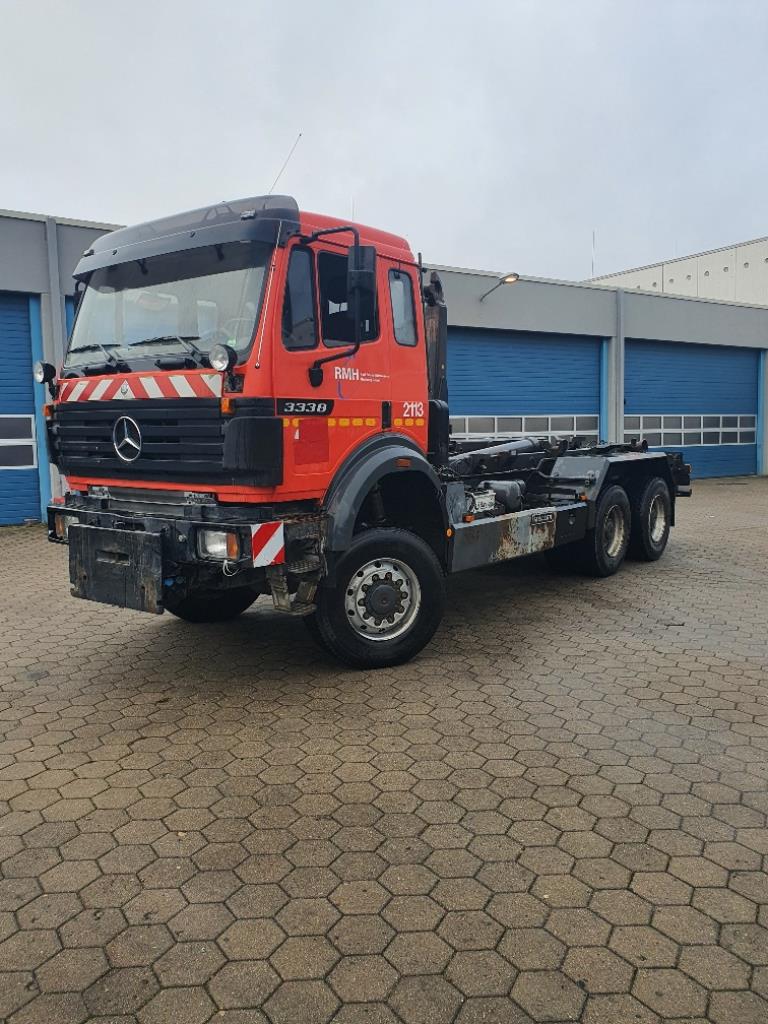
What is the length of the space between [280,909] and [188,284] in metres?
3.68

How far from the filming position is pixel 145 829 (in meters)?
3.53

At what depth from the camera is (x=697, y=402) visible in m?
21.6

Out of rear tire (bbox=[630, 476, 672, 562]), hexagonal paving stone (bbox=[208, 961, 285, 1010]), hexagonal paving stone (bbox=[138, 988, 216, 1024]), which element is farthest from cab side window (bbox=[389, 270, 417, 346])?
rear tire (bbox=[630, 476, 672, 562])

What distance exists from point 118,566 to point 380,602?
1.72 metres

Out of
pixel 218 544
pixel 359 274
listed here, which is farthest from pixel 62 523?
pixel 359 274

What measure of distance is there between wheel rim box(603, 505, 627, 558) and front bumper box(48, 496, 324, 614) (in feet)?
15.2

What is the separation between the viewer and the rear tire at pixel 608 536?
8484 mm

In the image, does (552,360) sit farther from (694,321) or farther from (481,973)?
(481,973)

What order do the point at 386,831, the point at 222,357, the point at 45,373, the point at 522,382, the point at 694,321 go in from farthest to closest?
1. the point at 694,321
2. the point at 522,382
3. the point at 45,373
4. the point at 222,357
5. the point at 386,831

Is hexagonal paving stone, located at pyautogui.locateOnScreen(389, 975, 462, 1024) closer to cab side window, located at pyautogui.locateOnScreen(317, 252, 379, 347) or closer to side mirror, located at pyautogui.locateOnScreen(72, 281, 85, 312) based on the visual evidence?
cab side window, located at pyautogui.locateOnScreen(317, 252, 379, 347)

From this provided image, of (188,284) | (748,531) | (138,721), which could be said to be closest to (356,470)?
(188,284)

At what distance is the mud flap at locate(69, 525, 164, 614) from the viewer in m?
4.88

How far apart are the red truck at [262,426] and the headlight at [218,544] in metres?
0.01

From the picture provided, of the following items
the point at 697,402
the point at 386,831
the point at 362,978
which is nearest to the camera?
the point at 362,978
